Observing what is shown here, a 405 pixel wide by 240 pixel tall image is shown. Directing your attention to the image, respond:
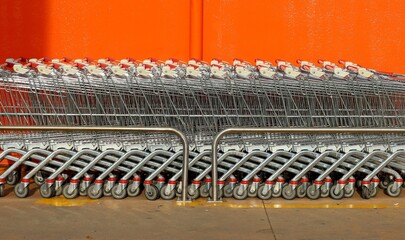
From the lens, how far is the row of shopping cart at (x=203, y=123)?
7496 millimetres

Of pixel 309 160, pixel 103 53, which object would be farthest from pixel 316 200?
pixel 103 53

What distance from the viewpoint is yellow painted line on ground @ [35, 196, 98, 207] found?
7398 mm

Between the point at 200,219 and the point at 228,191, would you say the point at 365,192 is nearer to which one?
the point at 228,191

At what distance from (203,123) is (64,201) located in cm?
146

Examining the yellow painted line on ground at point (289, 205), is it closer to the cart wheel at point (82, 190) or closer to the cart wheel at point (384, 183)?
the cart wheel at point (384, 183)

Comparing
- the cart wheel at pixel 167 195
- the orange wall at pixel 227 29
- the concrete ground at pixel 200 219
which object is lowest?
the concrete ground at pixel 200 219

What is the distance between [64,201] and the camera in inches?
295

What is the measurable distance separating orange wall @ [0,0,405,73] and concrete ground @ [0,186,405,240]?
207cm

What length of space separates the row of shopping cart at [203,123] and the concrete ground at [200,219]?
0.54 ft

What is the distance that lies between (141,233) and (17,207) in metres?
1.44

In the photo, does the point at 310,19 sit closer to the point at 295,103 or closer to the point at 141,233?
the point at 295,103

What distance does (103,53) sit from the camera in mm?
9188

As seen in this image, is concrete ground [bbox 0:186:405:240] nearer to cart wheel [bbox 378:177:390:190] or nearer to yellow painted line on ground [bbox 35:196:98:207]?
yellow painted line on ground [bbox 35:196:98:207]

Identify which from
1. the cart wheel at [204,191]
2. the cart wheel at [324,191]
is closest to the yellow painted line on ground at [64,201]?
the cart wheel at [204,191]
